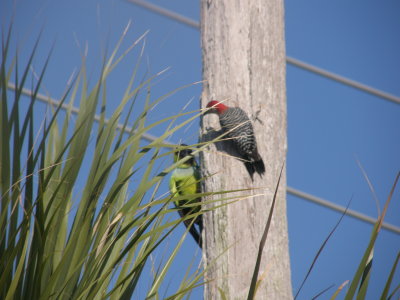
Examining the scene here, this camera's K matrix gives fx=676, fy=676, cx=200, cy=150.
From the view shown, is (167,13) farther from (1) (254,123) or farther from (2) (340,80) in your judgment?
(1) (254,123)

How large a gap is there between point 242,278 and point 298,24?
3670 millimetres

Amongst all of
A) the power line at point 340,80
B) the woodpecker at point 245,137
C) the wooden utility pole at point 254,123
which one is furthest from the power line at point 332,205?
the woodpecker at point 245,137

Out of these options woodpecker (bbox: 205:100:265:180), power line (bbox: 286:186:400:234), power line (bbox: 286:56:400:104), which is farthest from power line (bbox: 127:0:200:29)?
woodpecker (bbox: 205:100:265:180)

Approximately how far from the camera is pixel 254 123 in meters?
2.94

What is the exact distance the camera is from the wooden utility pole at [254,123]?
2.74m

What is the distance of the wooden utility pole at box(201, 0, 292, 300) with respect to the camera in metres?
2.74

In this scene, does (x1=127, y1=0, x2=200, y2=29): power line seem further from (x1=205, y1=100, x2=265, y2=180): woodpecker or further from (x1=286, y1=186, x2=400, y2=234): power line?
(x1=205, y1=100, x2=265, y2=180): woodpecker

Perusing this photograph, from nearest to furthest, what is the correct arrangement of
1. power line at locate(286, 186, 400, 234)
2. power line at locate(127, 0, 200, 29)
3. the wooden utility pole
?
the wooden utility pole, power line at locate(127, 0, 200, 29), power line at locate(286, 186, 400, 234)

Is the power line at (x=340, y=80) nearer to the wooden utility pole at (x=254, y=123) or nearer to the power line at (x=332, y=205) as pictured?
the power line at (x=332, y=205)

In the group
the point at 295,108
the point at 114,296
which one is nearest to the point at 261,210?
the point at 114,296

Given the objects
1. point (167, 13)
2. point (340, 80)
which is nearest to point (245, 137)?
point (167, 13)

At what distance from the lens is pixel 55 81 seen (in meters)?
5.31

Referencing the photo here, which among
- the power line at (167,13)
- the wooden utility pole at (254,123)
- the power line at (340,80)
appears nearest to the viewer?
the wooden utility pole at (254,123)

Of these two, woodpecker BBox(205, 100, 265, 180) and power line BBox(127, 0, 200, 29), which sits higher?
power line BBox(127, 0, 200, 29)
